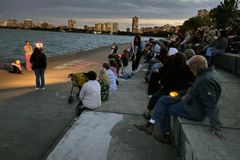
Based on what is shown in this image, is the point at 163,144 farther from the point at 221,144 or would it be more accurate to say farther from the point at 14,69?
the point at 14,69

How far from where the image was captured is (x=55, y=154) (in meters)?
5.34

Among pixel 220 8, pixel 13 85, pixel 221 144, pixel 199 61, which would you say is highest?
pixel 220 8

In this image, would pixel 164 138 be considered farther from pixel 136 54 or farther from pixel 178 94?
pixel 136 54

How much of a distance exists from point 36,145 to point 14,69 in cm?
1118

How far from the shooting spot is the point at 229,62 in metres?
12.0

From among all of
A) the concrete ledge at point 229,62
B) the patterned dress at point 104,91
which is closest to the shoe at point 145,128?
the patterned dress at point 104,91

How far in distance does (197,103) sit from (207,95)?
1.20ft

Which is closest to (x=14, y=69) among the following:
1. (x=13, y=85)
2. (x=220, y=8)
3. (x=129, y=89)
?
(x=13, y=85)

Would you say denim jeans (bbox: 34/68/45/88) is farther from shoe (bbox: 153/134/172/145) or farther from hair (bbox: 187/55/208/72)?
hair (bbox: 187/55/208/72)

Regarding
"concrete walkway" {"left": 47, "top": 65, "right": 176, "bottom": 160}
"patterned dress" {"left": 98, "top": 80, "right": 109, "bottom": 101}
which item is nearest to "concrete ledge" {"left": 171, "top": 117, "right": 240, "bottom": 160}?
"concrete walkway" {"left": 47, "top": 65, "right": 176, "bottom": 160}

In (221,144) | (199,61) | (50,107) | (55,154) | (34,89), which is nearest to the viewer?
(221,144)

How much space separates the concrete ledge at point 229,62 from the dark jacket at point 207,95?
673 cm

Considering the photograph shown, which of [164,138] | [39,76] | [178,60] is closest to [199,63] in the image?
[178,60]

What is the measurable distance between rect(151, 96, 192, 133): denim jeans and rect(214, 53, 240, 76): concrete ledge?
247 inches
